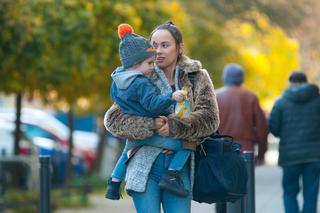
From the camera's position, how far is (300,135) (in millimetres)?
10742

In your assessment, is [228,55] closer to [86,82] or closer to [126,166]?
[86,82]

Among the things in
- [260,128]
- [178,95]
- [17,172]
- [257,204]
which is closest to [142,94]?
[178,95]

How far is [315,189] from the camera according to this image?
1092 centimetres

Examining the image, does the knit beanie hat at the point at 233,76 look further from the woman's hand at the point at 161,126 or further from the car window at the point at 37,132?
the car window at the point at 37,132

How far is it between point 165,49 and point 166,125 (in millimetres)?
491

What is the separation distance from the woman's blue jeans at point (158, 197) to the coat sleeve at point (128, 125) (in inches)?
7.9

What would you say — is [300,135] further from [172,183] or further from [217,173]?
[172,183]

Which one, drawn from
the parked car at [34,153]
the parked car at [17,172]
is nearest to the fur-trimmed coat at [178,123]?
the parked car at [17,172]

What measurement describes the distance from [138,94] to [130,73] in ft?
0.44

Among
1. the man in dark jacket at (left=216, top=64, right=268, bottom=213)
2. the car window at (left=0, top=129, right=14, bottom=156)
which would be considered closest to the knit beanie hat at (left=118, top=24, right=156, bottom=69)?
the man in dark jacket at (left=216, top=64, right=268, bottom=213)

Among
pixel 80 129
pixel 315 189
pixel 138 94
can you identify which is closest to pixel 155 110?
pixel 138 94

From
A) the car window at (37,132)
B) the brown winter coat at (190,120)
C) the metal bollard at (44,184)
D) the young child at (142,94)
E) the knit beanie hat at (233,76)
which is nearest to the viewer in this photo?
the young child at (142,94)

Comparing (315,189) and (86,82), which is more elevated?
(86,82)

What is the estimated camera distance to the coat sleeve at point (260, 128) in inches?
415
